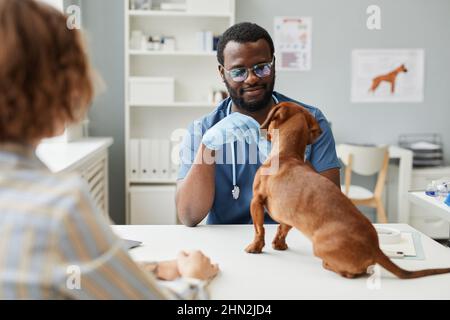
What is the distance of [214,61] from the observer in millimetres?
3965

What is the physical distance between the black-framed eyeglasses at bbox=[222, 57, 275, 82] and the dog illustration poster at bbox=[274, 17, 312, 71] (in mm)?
2498

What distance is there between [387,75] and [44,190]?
4007 millimetres

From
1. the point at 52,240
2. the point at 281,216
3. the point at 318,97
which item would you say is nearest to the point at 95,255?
the point at 52,240

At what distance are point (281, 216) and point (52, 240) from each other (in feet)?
1.99

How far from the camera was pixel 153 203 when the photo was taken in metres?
3.78

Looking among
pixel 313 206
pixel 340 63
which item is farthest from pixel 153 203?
pixel 313 206

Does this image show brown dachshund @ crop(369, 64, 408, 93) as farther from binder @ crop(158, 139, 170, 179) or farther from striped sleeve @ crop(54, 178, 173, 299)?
striped sleeve @ crop(54, 178, 173, 299)

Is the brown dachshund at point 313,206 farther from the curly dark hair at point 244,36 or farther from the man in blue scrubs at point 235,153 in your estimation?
the curly dark hair at point 244,36

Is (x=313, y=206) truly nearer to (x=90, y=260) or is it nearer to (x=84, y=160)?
(x=90, y=260)

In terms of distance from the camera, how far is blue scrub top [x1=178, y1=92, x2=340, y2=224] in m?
1.78

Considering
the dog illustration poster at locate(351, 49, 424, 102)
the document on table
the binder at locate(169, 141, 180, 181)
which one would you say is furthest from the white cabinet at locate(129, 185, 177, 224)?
the document on table

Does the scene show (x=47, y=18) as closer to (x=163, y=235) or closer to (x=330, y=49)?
(x=163, y=235)

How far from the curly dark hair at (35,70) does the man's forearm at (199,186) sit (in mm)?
918

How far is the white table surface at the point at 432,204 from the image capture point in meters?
1.65
